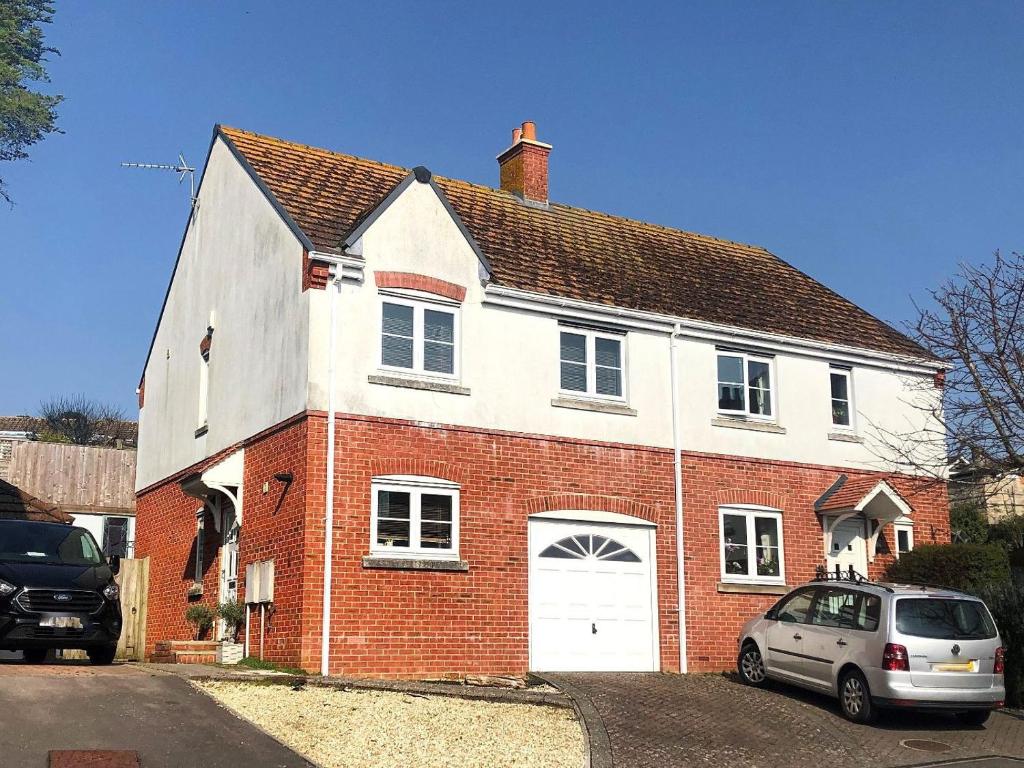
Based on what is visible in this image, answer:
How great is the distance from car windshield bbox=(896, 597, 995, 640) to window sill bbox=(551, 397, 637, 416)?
6.11 metres

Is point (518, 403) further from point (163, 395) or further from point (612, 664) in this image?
point (163, 395)

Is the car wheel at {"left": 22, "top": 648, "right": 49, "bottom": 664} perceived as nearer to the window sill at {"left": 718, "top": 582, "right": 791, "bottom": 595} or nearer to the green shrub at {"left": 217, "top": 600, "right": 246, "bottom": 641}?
the green shrub at {"left": 217, "top": 600, "right": 246, "bottom": 641}

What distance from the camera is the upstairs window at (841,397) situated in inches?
879

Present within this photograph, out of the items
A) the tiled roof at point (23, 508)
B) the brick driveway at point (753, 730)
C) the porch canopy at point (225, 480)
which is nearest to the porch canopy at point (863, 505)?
the brick driveway at point (753, 730)

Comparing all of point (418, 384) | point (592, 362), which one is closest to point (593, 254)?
point (592, 362)

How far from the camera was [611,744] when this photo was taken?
1290cm

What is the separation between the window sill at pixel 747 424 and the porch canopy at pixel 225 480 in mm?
8175

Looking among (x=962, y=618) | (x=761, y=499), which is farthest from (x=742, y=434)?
(x=962, y=618)

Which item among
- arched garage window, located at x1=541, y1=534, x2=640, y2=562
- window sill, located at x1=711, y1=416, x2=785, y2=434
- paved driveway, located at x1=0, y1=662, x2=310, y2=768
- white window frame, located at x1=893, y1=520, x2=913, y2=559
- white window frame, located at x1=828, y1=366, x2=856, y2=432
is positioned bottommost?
paved driveway, located at x1=0, y1=662, x2=310, y2=768

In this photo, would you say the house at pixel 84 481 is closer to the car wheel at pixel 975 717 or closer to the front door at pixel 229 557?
the front door at pixel 229 557

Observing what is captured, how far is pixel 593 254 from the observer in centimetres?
2206

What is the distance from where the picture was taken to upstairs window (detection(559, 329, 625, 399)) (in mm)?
19594

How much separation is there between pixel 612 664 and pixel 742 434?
192 inches

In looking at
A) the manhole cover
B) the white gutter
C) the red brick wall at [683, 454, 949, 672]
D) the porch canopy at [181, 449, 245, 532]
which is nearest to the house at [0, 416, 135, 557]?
the porch canopy at [181, 449, 245, 532]
